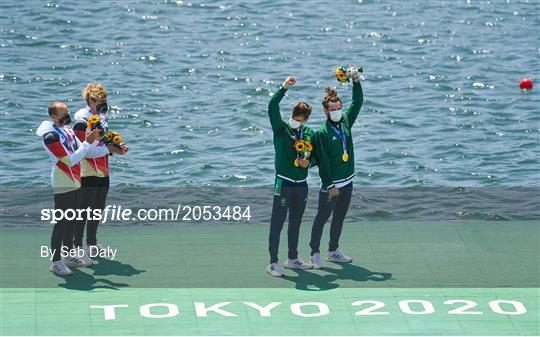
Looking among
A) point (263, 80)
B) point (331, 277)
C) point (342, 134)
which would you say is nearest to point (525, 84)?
point (263, 80)

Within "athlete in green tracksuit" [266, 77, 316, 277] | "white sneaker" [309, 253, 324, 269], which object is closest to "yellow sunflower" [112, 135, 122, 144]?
"athlete in green tracksuit" [266, 77, 316, 277]

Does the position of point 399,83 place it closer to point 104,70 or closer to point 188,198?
point 104,70

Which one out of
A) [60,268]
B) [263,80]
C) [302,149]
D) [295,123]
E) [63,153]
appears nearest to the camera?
[63,153]

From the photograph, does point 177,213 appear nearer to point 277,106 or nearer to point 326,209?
point 326,209

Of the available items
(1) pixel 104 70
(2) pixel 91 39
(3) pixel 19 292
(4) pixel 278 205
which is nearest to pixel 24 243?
(3) pixel 19 292

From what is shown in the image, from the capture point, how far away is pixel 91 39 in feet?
94.2

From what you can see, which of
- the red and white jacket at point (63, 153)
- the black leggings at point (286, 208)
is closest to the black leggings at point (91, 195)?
the red and white jacket at point (63, 153)

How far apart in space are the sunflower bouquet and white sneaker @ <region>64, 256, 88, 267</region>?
2285 millimetres

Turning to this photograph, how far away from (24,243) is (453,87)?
12645 mm

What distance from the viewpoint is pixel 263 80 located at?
26.2 metres

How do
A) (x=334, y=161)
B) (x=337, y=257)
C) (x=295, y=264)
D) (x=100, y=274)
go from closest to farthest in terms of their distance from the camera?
(x=100, y=274) < (x=334, y=161) < (x=295, y=264) < (x=337, y=257)

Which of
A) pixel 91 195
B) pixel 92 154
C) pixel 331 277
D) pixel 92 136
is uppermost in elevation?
pixel 92 136

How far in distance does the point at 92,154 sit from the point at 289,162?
188cm

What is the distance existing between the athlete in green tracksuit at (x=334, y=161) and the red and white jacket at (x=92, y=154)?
80.1 inches
